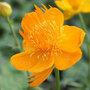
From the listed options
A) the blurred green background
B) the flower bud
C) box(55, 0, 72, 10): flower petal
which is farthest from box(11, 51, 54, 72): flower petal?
box(55, 0, 72, 10): flower petal

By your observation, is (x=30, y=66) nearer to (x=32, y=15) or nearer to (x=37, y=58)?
(x=37, y=58)

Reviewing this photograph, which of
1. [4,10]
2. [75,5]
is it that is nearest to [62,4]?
[75,5]

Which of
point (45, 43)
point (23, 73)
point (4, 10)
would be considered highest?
point (4, 10)

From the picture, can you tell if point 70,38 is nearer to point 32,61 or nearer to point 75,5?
point 32,61

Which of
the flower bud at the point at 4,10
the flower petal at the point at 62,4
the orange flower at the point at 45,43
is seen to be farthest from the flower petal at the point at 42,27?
the flower petal at the point at 62,4

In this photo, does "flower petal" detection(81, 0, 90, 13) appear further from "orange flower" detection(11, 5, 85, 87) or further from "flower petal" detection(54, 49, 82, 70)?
"flower petal" detection(54, 49, 82, 70)

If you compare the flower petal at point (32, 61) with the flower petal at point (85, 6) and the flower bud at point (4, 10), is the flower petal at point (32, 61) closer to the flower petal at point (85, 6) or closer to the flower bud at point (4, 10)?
the flower bud at point (4, 10)
